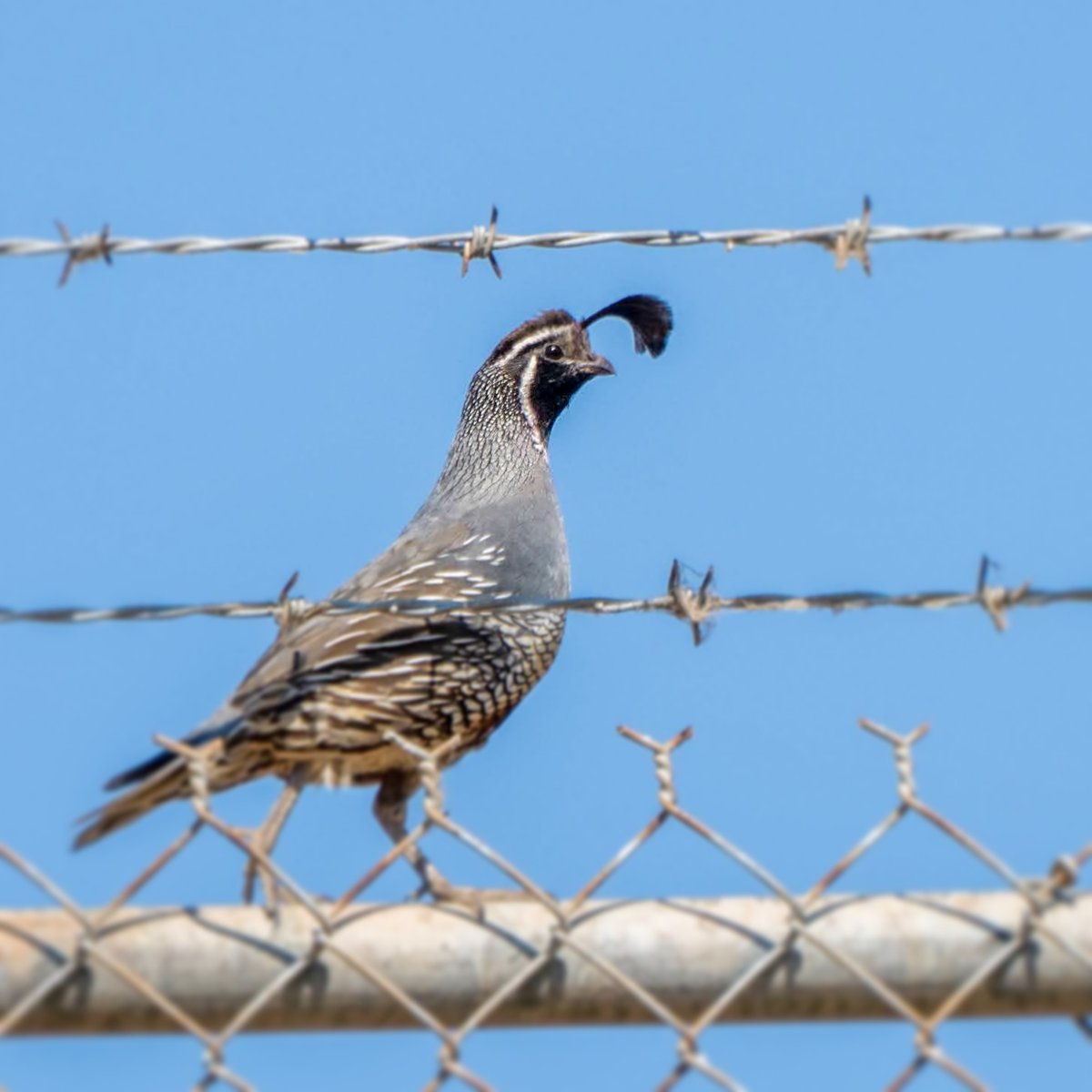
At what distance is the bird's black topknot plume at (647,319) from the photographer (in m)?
6.92

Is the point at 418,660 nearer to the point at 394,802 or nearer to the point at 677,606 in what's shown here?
the point at 394,802

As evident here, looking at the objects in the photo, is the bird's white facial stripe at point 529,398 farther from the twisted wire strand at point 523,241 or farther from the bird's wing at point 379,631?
the twisted wire strand at point 523,241

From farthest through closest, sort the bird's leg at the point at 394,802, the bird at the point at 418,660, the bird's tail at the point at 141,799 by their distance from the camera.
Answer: the bird's leg at the point at 394,802, the bird at the point at 418,660, the bird's tail at the point at 141,799

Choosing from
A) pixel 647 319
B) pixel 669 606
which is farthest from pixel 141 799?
pixel 647 319

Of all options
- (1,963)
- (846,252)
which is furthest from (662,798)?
(846,252)

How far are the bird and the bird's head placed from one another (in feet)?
0.77

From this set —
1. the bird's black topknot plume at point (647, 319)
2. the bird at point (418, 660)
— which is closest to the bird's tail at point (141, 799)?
the bird at point (418, 660)

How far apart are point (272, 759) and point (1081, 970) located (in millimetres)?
3120

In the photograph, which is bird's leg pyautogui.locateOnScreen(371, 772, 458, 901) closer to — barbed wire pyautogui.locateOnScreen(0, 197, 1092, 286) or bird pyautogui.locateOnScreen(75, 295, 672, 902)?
bird pyautogui.locateOnScreen(75, 295, 672, 902)

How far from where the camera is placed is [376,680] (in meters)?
5.54

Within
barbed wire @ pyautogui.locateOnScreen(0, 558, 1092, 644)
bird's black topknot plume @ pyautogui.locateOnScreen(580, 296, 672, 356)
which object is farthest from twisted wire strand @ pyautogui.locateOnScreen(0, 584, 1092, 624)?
bird's black topknot plume @ pyautogui.locateOnScreen(580, 296, 672, 356)

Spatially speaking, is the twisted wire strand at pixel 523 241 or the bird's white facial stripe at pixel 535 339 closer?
the twisted wire strand at pixel 523 241

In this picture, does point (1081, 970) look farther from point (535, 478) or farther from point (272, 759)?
point (535, 478)

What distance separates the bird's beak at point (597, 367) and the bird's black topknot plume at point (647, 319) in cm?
22
